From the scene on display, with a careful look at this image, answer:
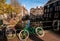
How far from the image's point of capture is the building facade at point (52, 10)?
14.9m

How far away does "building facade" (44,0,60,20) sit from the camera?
14.9m

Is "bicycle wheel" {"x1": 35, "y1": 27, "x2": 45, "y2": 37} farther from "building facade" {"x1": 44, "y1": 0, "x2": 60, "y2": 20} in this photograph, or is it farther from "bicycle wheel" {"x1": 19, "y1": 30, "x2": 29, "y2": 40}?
"building facade" {"x1": 44, "y1": 0, "x2": 60, "y2": 20}

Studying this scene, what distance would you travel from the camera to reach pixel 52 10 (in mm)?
16859

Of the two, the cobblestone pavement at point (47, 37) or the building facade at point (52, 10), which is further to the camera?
the building facade at point (52, 10)

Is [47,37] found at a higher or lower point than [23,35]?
lower

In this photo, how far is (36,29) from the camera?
9.01 m

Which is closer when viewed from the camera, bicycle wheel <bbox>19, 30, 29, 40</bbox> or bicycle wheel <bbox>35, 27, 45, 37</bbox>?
bicycle wheel <bbox>19, 30, 29, 40</bbox>

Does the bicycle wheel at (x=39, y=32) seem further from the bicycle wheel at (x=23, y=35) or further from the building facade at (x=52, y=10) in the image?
the building facade at (x=52, y=10)

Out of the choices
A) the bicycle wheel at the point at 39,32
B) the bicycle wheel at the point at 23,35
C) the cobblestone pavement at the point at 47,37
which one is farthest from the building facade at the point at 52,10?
the bicycle wheel at the point at 23,35

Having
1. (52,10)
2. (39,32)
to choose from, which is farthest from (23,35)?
(52,10)

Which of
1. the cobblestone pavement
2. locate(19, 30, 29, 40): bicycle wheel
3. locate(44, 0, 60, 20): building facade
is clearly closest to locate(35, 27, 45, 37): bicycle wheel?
the cobblestone pavement

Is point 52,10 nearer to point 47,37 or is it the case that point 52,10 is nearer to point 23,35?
point 47,37

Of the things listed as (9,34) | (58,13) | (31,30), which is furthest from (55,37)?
(58,13)

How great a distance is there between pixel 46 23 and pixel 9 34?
322cm
